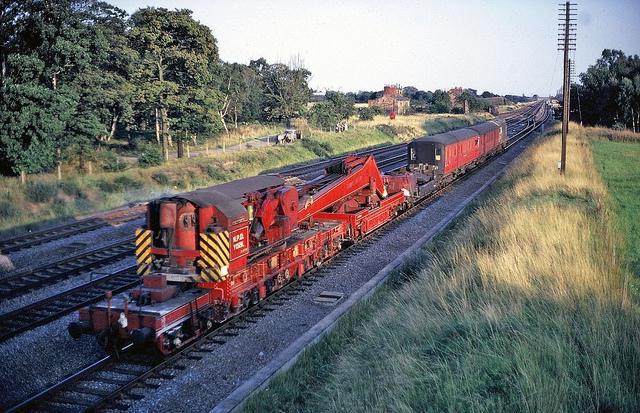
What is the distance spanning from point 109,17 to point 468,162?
29.0m

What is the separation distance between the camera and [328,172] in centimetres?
1755

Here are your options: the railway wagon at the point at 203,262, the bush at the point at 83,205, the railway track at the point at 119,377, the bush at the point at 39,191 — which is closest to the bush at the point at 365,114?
the bush at the point at 83,205

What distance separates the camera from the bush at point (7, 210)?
20.4 metres

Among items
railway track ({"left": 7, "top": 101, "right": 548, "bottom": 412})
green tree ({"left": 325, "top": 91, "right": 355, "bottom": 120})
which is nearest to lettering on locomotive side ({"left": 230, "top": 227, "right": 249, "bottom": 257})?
railway track ({"left": 7, "top": 101, "right": 548, "bottom": 412})

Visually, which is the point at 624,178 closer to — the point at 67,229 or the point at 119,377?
the point at 67,229

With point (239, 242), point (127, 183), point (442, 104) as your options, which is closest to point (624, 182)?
point (239, 242)

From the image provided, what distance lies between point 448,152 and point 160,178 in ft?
49.3

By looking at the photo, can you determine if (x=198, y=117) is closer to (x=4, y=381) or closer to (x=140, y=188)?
(x=140, y=188)

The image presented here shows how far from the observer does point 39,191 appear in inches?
891

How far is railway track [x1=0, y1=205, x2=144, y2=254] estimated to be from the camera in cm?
1725

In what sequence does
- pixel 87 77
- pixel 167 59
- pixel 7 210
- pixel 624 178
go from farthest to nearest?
pixel 167 59 → pixel 624 178 → pixel 87 77 → pixel 7 210

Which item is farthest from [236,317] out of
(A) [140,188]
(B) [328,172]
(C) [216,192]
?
(A) [140,188]

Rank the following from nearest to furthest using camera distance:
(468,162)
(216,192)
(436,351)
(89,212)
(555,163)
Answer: (436,351), (216,192), (89,212), (555,163), (468,162)

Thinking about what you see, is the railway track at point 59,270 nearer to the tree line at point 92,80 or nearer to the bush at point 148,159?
the tree line at point 92,80
